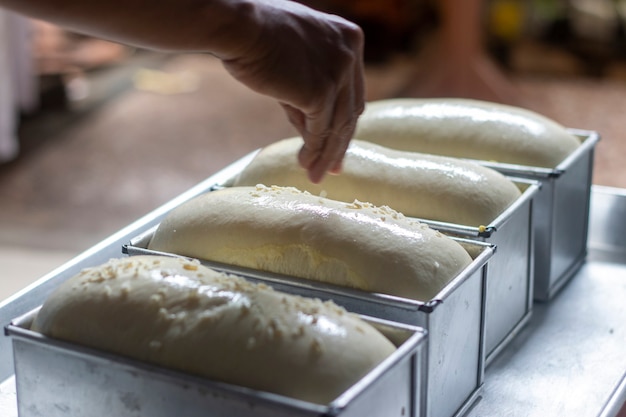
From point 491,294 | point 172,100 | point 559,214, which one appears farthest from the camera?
point 172,100

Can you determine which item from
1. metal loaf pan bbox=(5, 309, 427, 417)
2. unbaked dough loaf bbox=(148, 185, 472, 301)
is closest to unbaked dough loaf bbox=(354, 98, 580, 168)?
unbaked dough loaf bbox=(148, 185, 472, 301)

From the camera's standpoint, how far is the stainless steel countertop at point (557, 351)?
4.51ft

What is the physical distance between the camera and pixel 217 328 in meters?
1.12

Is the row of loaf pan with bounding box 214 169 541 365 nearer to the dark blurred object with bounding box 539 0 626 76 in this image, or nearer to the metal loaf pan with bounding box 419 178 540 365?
the metal loaf pan with bounding box 419 178 540 365

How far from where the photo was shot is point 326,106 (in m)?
1.31

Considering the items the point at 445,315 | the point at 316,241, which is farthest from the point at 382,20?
the point at 445,315

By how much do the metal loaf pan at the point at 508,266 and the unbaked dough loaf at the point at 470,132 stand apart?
0.38 feet

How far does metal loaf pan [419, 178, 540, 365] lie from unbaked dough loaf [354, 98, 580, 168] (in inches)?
4.5

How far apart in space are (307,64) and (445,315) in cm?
40

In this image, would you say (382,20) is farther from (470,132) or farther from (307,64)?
(307,64)

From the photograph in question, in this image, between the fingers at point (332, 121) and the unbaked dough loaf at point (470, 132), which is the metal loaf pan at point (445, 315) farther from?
the unbaked dough loaf at point (470, 132)

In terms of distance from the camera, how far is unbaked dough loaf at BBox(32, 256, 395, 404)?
1068 mm

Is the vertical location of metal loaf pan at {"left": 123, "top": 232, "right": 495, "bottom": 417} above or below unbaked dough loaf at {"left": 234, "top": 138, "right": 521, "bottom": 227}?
below

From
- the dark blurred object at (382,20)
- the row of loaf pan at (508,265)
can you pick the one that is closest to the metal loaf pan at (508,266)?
the row of loaf pan at (508,265)
